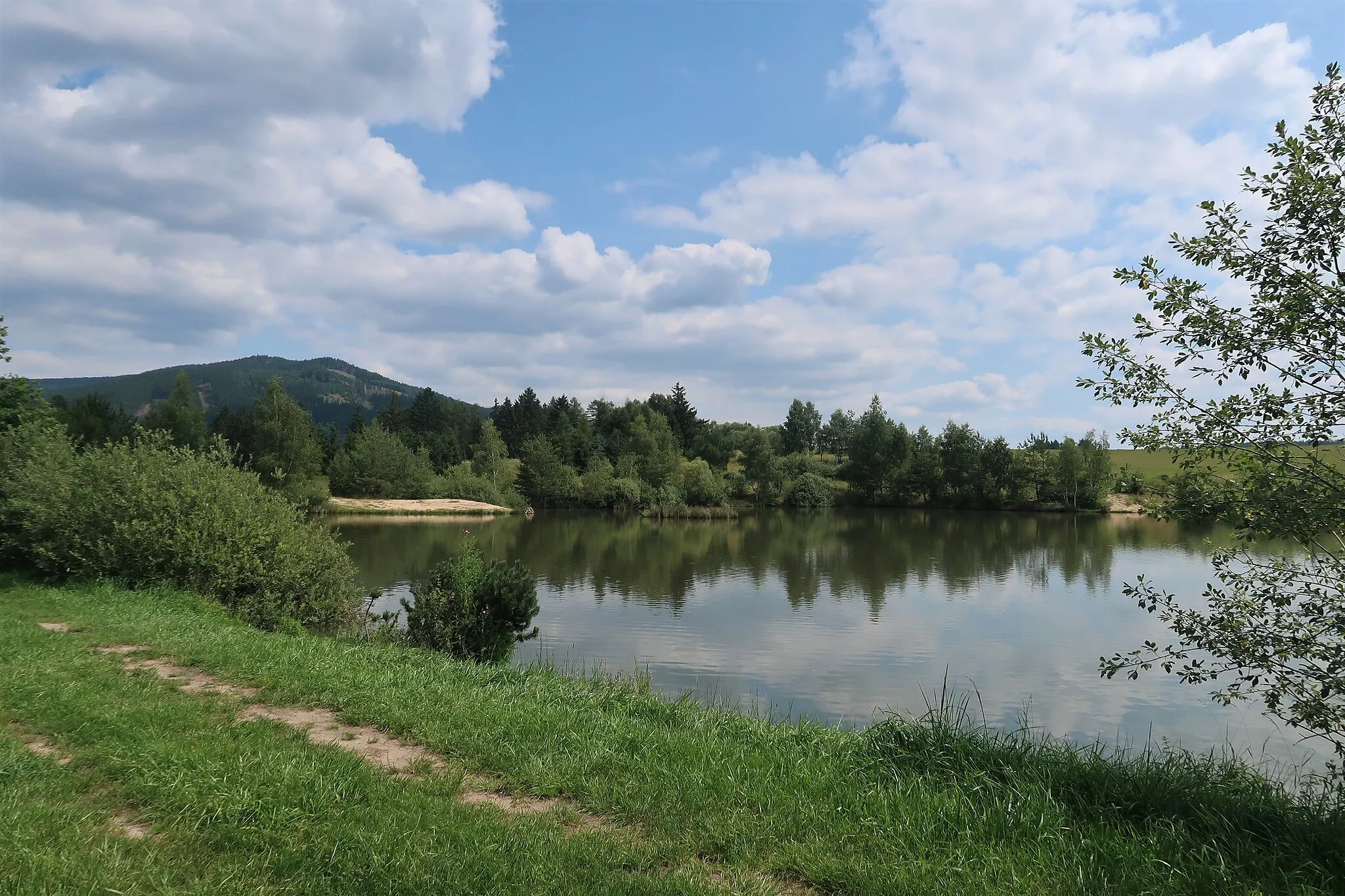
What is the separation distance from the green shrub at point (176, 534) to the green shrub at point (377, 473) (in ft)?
177

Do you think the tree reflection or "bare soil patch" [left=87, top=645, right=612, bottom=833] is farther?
the tree reflection

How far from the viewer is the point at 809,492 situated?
250ft

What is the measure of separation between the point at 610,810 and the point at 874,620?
15.7m

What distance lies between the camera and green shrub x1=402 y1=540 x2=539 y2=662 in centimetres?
1205

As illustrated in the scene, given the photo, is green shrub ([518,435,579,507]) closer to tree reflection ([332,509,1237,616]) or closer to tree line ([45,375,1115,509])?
tree line ([45,375,1115,509])

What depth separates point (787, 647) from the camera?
1580cm

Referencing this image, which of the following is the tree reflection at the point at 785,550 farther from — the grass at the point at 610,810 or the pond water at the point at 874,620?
the grass at the point at 610,810

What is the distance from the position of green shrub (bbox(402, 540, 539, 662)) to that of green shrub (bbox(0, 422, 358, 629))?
9.27 feet

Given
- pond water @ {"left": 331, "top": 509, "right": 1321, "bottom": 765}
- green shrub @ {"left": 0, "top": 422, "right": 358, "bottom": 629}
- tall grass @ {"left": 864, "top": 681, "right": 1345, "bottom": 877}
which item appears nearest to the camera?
tall grass @ {"left": 864, "top": 681, "right": 1345, "bottom": 877}

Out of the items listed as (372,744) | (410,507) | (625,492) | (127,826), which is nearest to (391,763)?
(372,744)

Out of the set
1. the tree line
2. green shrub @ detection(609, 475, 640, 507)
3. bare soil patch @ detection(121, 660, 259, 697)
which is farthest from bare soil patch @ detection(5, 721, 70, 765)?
green shrub @ detection(609, 475, 640, 507)

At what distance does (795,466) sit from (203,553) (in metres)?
70.5

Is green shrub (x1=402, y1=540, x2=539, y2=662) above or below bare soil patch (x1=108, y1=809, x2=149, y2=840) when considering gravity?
below

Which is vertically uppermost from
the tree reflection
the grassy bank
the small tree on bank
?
the small tree on bank
